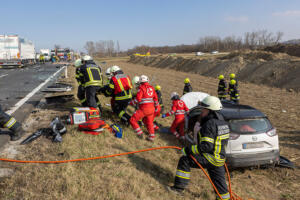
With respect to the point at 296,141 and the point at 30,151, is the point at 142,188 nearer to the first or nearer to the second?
the point at 30,151

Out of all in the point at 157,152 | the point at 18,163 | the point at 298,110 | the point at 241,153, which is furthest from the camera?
the point at 298,110

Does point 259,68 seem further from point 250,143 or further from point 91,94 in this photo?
point 250,143

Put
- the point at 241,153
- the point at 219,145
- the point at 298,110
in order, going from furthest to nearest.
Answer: the point at 298,110 → the point at 241,153 → the point at 219,145

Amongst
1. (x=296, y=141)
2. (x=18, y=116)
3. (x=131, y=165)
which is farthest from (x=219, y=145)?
(x=18, y=116)

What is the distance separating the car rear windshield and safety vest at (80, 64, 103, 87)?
3.85 meters

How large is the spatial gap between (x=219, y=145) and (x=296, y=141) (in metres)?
4.17

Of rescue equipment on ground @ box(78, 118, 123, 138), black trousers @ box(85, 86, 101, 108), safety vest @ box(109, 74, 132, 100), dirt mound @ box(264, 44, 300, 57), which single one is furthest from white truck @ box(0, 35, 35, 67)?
dirt mound @ box(264, 44, 300, 57)

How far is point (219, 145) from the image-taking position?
3.25 m

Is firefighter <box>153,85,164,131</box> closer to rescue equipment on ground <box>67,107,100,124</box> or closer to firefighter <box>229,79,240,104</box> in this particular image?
rescue equipment on ground <box>67,107,100,124</box>

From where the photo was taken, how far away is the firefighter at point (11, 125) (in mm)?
4543

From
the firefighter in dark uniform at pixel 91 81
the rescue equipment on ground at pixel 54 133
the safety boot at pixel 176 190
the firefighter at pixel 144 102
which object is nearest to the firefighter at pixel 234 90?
the firefighter at pixel 144 102

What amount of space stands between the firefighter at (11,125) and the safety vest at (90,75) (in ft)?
6.89

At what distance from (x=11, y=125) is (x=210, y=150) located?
13.4 feet

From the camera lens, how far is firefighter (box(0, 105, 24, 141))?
4.54 metres
